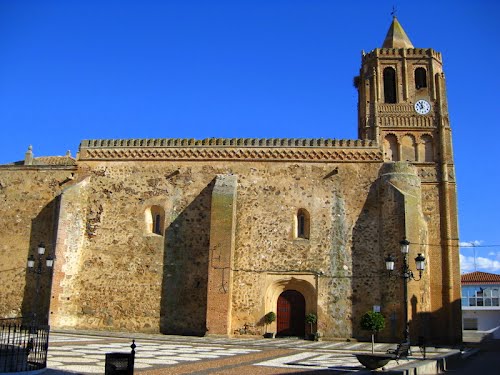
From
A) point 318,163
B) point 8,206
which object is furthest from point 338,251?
point 8,206

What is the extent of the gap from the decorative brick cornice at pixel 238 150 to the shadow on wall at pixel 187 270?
6.87 ft

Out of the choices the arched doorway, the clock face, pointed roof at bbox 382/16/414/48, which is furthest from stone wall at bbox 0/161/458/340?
pointed roof at bbox 382/16/414/48

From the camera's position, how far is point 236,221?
27031 mm

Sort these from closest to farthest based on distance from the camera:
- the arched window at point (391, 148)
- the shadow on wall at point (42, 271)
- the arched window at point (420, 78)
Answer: the shadow on wall at point (42, 271) < the arched window at point (391, 148) < the arched window at point (420, 78)

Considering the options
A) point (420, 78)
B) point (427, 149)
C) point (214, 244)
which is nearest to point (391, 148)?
point (427, 149)

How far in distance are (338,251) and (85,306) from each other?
1254cm

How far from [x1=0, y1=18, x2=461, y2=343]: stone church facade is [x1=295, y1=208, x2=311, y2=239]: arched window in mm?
51

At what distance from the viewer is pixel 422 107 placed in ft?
107

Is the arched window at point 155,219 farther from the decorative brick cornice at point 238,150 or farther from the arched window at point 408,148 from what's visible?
the arched window at point 408,148

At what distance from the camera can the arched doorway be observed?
26525 mm

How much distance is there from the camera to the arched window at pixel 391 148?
3192 centimetres

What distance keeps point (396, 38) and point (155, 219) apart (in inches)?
768

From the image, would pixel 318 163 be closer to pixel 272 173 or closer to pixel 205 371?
pixel 272 173

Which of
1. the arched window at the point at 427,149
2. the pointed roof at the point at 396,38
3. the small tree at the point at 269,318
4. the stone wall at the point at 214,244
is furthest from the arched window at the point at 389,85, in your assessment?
the small tree at the point at 269,318
